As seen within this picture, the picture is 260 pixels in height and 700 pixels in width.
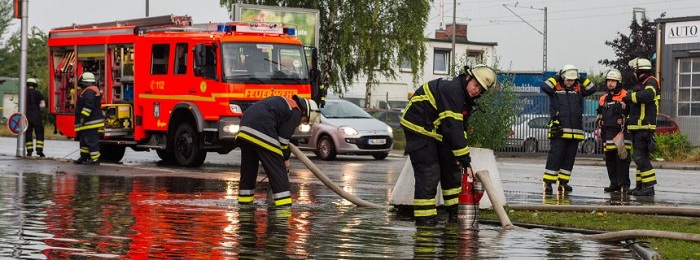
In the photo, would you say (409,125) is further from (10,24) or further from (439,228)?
(10,24)

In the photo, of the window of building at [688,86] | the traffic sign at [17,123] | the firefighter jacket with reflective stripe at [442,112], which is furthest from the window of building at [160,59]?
the window of building at [688,86]

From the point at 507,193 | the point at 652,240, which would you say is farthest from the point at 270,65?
the point at 652,240

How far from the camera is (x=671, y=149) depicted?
31594mm

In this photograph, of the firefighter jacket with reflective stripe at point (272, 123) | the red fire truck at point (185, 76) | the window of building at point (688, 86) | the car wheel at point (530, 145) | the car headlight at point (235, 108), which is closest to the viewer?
the firefighter jacket with reflective stripe at point (272, 123)

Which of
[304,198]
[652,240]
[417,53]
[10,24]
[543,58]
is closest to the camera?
[652,240]

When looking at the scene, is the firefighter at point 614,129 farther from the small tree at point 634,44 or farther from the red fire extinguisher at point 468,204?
the small tree at point 634,44

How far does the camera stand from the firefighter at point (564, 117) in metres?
17.1

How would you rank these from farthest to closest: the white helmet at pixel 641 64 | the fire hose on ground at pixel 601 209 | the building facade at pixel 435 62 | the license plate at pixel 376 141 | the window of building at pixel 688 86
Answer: the building facade at pixel 435 62 < the window of building at pixel 688 86 < the license plate at pixel 376 141 < the white helmet at pixel 641 64 < the fire hose on ground at pixel 601 209

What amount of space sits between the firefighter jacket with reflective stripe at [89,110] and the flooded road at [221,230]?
479 cm

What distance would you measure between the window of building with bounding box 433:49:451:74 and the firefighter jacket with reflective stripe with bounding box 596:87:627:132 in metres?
62.1

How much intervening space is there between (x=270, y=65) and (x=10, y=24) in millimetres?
79945

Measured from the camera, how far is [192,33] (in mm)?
23500

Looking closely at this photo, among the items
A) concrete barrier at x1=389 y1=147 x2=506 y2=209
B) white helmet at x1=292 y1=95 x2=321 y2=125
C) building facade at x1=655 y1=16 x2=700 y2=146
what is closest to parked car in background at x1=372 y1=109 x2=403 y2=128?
building facade at x1=655 y1=16 x2=700 y2=146

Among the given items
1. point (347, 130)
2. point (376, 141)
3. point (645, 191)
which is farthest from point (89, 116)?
point (645, 191)
